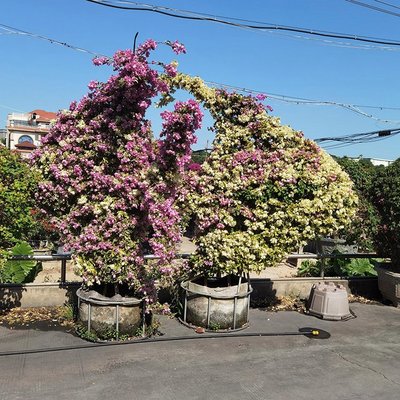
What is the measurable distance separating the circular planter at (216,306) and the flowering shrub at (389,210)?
3.04 m

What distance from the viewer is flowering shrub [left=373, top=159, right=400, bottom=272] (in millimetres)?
7805

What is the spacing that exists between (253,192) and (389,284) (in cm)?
354

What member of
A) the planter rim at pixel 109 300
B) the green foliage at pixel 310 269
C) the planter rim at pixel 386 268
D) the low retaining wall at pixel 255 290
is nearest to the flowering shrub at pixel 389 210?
the planter rim at pixel 386 268

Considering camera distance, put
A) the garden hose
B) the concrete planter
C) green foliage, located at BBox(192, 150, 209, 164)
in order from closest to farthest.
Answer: the garden hose → green foliage, located at BBox(192, 150, 209, 164) → the concrete planter

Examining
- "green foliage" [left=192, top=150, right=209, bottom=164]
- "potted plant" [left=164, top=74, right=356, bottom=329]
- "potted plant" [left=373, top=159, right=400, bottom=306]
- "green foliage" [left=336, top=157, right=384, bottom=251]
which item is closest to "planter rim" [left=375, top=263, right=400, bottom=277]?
"potted plant" [left=373, top=159, right=400, bottom=306]

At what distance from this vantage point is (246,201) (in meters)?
6.59

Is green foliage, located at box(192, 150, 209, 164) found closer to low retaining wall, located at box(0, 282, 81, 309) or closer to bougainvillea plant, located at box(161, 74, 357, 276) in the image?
bougainvillea plant, located at box(161, 74, 357, 276)

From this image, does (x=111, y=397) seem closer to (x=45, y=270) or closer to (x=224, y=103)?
(x=224, y=103)

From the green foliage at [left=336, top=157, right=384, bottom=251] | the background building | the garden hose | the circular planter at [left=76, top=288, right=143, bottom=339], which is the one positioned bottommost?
the garden hose

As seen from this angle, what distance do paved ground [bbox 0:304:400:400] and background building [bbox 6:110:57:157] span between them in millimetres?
74826

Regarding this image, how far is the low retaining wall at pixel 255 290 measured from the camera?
22.5 feet

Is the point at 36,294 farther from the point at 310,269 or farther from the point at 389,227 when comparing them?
the point at 310,269

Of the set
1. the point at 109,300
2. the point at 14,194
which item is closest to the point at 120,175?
the point at 14,194

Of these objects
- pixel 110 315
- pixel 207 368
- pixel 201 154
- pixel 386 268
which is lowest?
pixel 207 368
